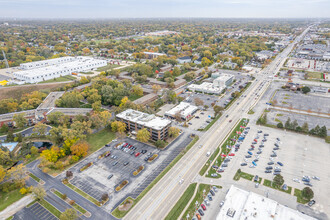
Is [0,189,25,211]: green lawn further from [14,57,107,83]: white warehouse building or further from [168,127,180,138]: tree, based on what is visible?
[14,57,107,83]: white warehouse building

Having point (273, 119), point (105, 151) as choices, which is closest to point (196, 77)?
point (273, 119)

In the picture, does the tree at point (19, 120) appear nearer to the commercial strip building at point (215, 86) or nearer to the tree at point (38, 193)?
the tree at point (38, 193)

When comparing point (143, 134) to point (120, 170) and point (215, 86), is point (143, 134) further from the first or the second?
point (215, 86)

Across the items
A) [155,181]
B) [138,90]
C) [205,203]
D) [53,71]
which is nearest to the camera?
[205,203]

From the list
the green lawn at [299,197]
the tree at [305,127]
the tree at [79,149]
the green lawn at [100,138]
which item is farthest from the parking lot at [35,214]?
the tree at [305,127]

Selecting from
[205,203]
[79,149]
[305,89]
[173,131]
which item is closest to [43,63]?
[79,149]

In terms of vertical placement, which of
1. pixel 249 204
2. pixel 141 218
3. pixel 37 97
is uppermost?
pixel 37 97

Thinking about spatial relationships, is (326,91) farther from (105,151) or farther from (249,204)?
(105,151)
